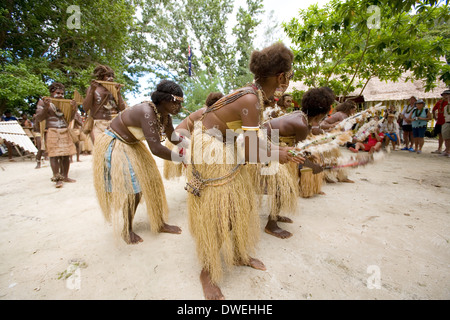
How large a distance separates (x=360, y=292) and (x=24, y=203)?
4.39 metres

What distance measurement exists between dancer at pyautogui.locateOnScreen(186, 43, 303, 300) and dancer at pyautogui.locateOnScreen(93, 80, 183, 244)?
483 millimetres

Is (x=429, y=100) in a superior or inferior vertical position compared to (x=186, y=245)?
superior

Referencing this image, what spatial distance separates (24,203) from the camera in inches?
128

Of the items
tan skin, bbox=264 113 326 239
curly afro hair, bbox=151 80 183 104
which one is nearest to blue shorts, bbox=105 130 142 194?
curly afro hair, bbox=151 80 183 104

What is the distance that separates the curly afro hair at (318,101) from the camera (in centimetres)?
249

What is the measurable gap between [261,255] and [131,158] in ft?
5.19

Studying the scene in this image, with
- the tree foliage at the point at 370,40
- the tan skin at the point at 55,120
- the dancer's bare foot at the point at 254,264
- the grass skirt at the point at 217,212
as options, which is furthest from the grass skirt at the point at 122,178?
the tree foliage at the point at 370,40

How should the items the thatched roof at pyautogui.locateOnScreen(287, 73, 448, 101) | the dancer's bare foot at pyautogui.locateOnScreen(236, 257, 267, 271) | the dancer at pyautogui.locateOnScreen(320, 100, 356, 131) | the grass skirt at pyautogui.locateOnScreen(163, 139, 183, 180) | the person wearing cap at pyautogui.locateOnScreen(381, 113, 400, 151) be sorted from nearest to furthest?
the dancer's bare foot at pyautogui.locateOnScreen(236, 257, 267, 271)
the grass skirt at pyautogui.locateOnScreen(163, 139, 183, 180)
the dancer at pyautogui.locateOnScreen(320, 100, 356, 131)
the person wearing cap at pyautogui.locateOnScreen(381, 113, 400, 151)
the thatched roof at pyautogui.locateOnScreen(287, 73, 448, 101)

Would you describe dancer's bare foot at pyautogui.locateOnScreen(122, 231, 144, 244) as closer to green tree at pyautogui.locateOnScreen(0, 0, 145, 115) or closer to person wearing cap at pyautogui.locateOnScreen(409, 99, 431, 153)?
green tree at pyautogui.locateOnScreen(0, 0, 145, 115)

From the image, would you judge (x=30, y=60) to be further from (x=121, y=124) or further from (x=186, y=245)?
(x=186, y=245)

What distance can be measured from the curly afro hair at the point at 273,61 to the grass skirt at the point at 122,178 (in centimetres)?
145

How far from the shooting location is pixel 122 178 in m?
2.10

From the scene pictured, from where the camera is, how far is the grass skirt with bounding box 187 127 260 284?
1547mm
